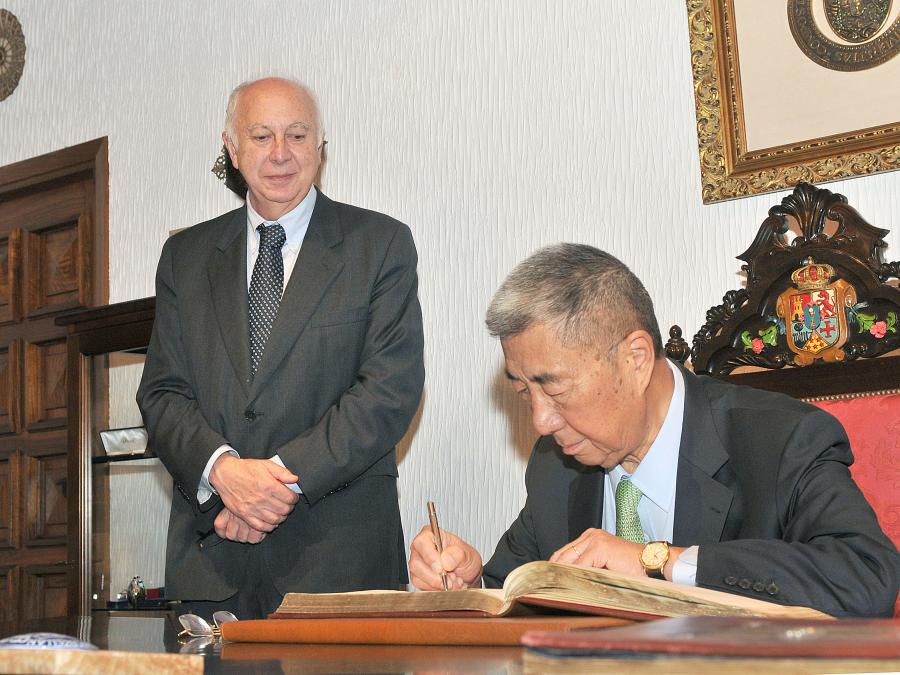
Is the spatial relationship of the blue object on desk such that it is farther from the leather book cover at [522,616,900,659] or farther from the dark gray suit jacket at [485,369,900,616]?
the dark gray suit jacket at [485,369,900,616]

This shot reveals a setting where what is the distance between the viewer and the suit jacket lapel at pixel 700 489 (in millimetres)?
→ 1797

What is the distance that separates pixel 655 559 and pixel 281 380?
1.32 meters

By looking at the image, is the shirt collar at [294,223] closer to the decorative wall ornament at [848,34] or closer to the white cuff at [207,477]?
the white cuff at [207,477]

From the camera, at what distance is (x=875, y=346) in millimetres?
2457

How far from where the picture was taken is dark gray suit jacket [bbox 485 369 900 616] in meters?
1.51

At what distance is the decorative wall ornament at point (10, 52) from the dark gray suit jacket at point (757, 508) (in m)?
3.81

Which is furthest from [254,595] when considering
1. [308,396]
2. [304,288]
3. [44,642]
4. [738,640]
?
[738,640]

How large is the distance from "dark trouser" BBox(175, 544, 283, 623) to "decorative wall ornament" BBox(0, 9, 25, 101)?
3319mm

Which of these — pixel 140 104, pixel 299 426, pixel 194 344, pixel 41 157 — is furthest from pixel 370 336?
pixel 41 157

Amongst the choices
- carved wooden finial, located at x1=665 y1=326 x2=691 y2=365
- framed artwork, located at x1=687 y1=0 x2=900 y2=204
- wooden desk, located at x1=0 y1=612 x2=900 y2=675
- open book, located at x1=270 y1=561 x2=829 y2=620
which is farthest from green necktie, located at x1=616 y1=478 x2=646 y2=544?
framed artwork, located at x1=687 y1=0 x2=900 y2=204

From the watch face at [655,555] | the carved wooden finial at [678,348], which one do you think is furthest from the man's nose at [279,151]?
the watch face at [655,555]

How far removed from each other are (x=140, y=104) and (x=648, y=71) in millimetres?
2227

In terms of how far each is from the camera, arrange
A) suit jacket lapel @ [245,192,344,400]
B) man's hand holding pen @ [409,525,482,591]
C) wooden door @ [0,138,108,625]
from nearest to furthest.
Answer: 1. man's hand holding pen @ [409,525,482,591]
2. suit jacket lapel @ [245,192,344,400]
3. wooden door @ [0,138,108,625]

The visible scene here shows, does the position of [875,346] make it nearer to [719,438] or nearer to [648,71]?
[719,438]
